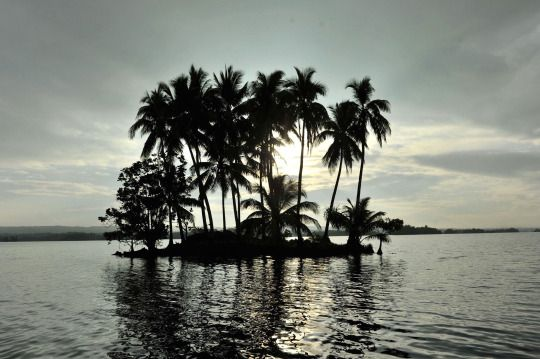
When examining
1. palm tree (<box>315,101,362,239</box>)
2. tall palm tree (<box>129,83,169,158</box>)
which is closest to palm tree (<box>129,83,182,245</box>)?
tall palm tree (<box>129,83,169,158</box>)

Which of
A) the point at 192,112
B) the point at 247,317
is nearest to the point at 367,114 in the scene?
the point at 192,112

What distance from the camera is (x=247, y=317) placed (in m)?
14.0

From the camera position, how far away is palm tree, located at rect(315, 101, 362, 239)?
4888 cm

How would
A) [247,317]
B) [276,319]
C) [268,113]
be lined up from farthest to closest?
[268,113] < [247,317] < [276,319]

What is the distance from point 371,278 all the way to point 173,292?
1362cm

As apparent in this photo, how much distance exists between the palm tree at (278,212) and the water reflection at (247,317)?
937 inches

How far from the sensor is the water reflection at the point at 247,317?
1021cm

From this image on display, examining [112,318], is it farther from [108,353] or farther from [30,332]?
[108,353]

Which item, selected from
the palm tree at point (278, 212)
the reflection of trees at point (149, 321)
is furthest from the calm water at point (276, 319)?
the palm tree at point (278, 212)

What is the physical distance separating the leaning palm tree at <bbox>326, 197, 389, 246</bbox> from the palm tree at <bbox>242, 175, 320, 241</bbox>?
9.31 feet

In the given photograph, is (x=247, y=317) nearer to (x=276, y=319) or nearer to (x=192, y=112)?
(x=276, y=319)

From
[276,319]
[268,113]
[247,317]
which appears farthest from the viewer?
[268,113]

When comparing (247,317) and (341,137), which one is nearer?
(247,317)

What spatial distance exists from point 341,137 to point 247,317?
37835 mm
